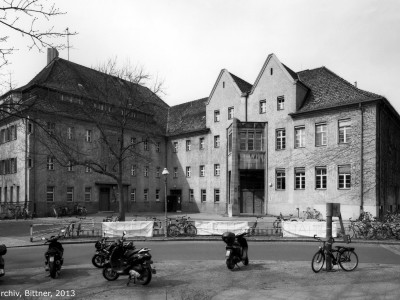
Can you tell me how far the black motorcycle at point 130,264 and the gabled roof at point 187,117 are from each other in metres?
33.1

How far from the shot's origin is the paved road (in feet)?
43.5

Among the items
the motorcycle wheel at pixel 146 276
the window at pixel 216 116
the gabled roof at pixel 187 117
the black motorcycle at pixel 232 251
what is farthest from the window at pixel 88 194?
the motorcycle wheel at pixel 146 276

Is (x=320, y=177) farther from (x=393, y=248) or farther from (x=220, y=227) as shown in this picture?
(x=393, y=248)

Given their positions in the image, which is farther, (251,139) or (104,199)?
(104,199)

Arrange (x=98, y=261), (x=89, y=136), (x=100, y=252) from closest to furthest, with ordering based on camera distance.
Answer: (x=100, y=252)
(x=98, y=261)
(x=89, y=136)

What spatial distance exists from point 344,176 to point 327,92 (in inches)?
307

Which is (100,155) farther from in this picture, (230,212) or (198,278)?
(198,278)

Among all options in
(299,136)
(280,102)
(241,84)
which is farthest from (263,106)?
(299,136)

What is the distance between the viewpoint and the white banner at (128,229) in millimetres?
20062

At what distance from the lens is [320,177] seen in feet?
107

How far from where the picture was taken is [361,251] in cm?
1541

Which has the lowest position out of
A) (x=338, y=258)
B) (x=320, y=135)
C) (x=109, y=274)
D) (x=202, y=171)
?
(x=109, y=274)

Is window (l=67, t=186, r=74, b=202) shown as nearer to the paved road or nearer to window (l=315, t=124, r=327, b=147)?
the paved road

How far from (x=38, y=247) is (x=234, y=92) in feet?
88.0
